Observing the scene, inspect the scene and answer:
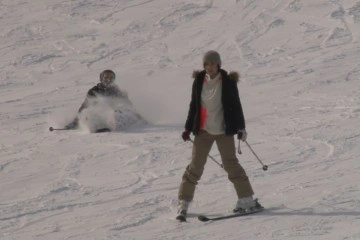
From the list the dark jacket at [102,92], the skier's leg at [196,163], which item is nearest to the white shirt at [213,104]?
the skier's leg at [196,163]

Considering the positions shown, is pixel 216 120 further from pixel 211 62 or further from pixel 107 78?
pixel 107 78

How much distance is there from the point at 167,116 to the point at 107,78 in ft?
3.93

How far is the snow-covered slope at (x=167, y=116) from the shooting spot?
286 inches

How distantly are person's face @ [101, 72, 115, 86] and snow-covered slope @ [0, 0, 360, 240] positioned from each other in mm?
903

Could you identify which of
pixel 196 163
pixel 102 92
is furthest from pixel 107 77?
pixel 196 163

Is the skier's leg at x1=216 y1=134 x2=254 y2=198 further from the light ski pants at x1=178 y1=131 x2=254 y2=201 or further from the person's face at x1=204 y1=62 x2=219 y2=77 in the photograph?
the person's face at x1=204 y1=62 x2=219 y2=77

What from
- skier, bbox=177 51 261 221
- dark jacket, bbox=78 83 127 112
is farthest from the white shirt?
dark jacket, bbox=78 83 127 112

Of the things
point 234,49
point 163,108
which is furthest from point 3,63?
point 163,108

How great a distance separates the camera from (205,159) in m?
7.09

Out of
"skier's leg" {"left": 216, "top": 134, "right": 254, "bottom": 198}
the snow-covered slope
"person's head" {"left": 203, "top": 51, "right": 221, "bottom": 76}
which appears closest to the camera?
"person's head" {"left": 203, "top": 51, "right": 221, "bottom": 76}

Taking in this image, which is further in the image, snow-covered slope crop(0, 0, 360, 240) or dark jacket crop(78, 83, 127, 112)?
dark jacket crop(78, 83, 127, 112)

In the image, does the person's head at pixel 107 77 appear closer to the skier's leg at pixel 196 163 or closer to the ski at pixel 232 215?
the skier's leg at pixel 196 163

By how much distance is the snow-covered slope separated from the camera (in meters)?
7.26

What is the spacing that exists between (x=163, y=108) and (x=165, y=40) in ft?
23.7
